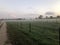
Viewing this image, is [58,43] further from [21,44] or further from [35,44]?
[21,44]

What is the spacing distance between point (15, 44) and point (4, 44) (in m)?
0.83

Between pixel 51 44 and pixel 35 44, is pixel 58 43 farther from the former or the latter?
pixel 35 44

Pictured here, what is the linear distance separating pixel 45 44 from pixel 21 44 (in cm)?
183

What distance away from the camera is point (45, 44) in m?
10.7

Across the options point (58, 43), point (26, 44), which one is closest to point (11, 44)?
point (26, 44)

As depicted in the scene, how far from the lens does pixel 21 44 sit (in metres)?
10.6

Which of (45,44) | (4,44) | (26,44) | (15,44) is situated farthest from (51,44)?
(4,44)

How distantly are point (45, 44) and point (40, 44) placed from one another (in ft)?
1.25

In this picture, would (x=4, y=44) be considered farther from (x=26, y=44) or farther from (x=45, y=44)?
(x=45, y=44)

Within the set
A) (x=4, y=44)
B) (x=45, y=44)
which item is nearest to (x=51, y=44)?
(x=45, y=44)

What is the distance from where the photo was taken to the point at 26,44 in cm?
1070

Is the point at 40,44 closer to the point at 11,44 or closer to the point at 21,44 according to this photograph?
the point at 21,44

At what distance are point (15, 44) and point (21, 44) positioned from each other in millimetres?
491

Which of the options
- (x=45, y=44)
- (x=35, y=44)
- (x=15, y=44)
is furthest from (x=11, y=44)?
(x=45, y=44)
